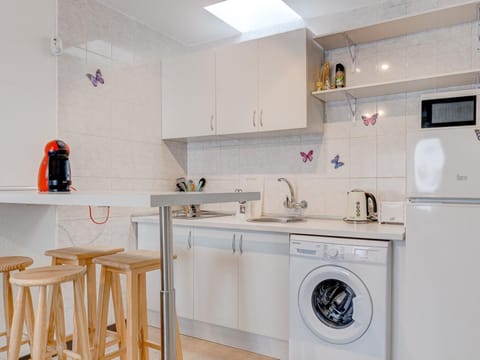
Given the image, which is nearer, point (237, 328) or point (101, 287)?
point (101, 287)

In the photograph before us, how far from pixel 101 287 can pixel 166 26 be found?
224 centimetres

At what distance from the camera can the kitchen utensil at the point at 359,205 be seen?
2.46 meters

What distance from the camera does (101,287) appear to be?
1.83m

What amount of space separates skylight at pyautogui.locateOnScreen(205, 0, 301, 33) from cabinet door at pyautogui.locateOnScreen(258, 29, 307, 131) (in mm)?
303

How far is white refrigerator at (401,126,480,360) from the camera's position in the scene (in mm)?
1750

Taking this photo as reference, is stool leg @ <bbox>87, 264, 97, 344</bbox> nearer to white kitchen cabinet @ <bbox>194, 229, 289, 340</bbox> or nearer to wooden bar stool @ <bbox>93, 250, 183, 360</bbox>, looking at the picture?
wooden bar stool @ <bbox>93, 250, 183, 360</bbox>

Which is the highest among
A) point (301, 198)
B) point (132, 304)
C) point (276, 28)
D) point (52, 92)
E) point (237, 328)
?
point (276, 28)

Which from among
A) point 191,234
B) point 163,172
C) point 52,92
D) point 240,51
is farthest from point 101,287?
point 240,51

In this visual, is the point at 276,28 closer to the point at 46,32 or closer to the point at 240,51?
the point at 240,51

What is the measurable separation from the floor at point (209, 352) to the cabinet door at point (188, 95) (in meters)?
1.61

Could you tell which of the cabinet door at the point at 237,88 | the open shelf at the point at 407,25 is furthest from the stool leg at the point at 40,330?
the open shelf at the point at 407,25

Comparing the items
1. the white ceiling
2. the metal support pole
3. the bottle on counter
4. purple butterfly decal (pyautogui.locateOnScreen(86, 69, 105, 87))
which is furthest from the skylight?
the metal support pole

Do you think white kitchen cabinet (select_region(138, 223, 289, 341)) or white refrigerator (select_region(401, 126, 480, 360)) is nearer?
white refrigerator (select_region(401, 126, 480, 360))

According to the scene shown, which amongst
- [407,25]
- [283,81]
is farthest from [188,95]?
Result: [407,25]
